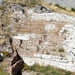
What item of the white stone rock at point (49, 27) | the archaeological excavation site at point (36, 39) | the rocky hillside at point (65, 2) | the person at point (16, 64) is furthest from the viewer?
the rocky hillside at point (65, 2)

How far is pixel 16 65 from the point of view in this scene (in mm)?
30391

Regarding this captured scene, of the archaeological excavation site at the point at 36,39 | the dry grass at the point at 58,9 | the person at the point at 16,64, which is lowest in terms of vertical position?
the person at the point at 16,64

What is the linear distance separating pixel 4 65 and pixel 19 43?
426cm

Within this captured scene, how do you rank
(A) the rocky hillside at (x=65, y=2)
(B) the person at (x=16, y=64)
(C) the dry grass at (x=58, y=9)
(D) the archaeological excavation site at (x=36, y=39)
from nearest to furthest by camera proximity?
(B) the person at (x=16, y=64) → (D) the archaeological excavation site at (x=36, y=39) → (C) the dry grass at (x=58, y=9) → (A) the rocky hillside at (x=65, y=2)

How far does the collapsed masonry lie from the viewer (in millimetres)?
29087

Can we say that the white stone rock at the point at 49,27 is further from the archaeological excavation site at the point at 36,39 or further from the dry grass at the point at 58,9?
the dry grass at the point at 58,9

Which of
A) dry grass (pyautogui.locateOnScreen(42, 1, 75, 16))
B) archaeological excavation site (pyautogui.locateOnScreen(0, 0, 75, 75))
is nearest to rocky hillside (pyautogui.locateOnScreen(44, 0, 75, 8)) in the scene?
dry grass (pyautogui.locateOnScreen(42, 1, 75, 16))

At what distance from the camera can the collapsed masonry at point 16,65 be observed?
29087 mm

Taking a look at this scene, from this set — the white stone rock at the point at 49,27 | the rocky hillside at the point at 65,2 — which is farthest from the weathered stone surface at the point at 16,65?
the rocky hillside at the point at 65,2

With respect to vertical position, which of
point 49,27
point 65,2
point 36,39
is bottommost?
point 36,39

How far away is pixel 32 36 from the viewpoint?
3359 cm

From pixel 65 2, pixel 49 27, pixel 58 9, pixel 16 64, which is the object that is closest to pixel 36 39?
pixel 49 27

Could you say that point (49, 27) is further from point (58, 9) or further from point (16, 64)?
point (16, 64)

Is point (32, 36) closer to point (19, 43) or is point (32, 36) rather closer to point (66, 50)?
point (19, 43)
